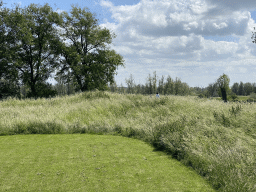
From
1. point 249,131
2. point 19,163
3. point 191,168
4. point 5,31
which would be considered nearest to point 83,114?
point 19,163

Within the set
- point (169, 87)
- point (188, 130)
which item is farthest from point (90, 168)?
point (169, 87)

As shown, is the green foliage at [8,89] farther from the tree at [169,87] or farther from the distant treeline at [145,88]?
the tree at [169,87]

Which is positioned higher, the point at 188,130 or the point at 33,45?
the point at 33,45

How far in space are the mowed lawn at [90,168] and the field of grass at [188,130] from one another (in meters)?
0.40

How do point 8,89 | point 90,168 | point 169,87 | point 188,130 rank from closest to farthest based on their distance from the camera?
point 90,168 < point 188,130 < point 8,89 < point 169,87

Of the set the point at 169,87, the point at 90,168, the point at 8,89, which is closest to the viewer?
the point at 90,168

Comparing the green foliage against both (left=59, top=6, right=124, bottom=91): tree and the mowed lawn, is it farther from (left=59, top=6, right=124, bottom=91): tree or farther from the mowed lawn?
the mowed lawn

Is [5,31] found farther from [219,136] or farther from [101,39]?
[219,136]

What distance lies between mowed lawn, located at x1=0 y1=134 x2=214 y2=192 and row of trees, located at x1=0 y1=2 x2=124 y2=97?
18.6m

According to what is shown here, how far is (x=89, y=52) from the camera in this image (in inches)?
1040

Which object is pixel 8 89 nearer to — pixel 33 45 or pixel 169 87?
pixel 33 45

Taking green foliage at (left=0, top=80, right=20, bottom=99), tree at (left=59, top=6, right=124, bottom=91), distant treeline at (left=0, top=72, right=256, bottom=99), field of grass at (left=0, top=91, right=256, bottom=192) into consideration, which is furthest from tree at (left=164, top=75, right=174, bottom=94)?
field of grass at (left=0, top=91, right=256, bottom=192)

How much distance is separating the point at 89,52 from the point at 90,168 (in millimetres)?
24123

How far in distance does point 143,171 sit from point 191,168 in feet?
3.84
